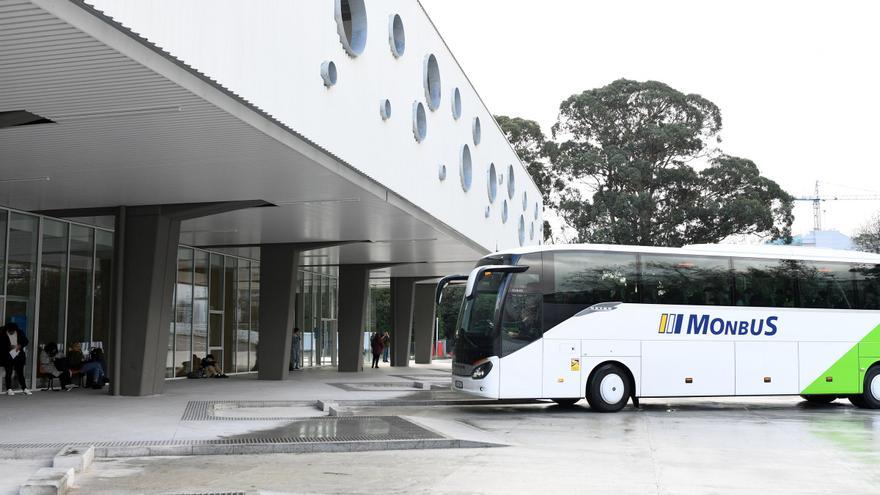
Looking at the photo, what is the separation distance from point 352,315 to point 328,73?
17.5 m

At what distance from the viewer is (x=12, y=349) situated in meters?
16.6

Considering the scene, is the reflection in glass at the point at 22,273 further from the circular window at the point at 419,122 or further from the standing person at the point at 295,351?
the standing person at the point at 295,351

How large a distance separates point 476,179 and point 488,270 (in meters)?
10.6

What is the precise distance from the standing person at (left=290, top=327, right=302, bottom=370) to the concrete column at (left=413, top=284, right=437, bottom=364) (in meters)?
8.62

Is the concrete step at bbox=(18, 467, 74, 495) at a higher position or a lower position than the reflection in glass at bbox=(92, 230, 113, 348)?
lower

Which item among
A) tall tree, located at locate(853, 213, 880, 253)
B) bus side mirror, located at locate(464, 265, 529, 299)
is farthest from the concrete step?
tall tree, located at locate(853, 213, 880, 253)

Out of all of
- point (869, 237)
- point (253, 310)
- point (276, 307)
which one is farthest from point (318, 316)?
point (869, 237)

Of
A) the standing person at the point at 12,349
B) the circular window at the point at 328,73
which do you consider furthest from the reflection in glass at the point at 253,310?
the circular window at the point at 328,73

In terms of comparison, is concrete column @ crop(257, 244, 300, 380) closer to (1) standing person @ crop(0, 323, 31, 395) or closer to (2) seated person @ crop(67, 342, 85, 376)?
(2) seated person @ crop(67, 342, 85, 376)

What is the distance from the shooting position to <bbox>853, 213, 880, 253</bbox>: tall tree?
5991cm

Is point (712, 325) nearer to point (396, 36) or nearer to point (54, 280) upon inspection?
point (396, 36)

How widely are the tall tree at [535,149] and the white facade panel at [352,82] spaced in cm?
2668

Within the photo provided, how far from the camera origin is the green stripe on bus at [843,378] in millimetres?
17359

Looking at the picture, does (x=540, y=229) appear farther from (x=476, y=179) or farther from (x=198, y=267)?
(x=198, y=267)
